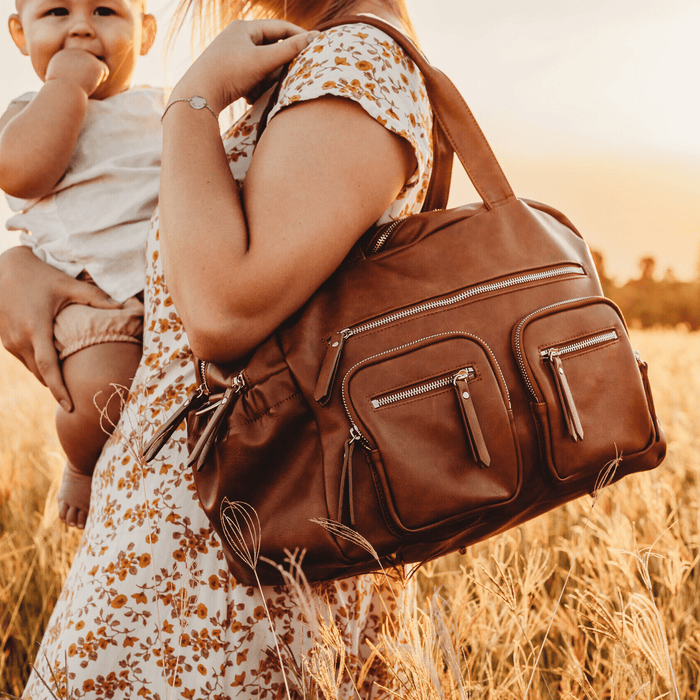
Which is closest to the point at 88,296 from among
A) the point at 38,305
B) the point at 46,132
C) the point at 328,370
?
the point at 38,305

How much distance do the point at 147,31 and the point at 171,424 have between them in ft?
4.19

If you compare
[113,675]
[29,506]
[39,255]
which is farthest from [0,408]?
[113,675]

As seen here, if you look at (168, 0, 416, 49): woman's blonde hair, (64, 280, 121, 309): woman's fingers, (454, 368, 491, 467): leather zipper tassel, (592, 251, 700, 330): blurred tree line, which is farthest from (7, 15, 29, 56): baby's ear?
(592, 251, 700, 330): blurred tree line

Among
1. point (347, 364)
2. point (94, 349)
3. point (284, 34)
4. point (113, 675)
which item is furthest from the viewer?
point (94, 349)

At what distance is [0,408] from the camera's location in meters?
4.32

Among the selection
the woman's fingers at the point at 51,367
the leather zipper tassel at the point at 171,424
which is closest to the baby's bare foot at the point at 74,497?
the woman's fingers at the point at 51,367

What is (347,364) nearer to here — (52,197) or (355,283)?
(355,283)

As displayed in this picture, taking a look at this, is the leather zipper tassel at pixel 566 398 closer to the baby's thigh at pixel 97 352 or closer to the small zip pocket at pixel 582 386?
the small zip pocket at pixel 582 386

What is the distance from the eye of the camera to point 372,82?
3.36ft

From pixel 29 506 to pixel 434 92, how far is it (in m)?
2.73

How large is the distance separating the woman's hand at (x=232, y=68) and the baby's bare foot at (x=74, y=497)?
100 centimetres

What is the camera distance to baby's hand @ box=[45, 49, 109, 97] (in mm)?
1526

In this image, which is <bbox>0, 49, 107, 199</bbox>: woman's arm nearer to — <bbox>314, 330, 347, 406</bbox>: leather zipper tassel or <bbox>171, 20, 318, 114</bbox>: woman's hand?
<bbox>171, 20, 318, 114</bbox>: woman's hand

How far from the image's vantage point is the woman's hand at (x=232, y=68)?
1.14 m
